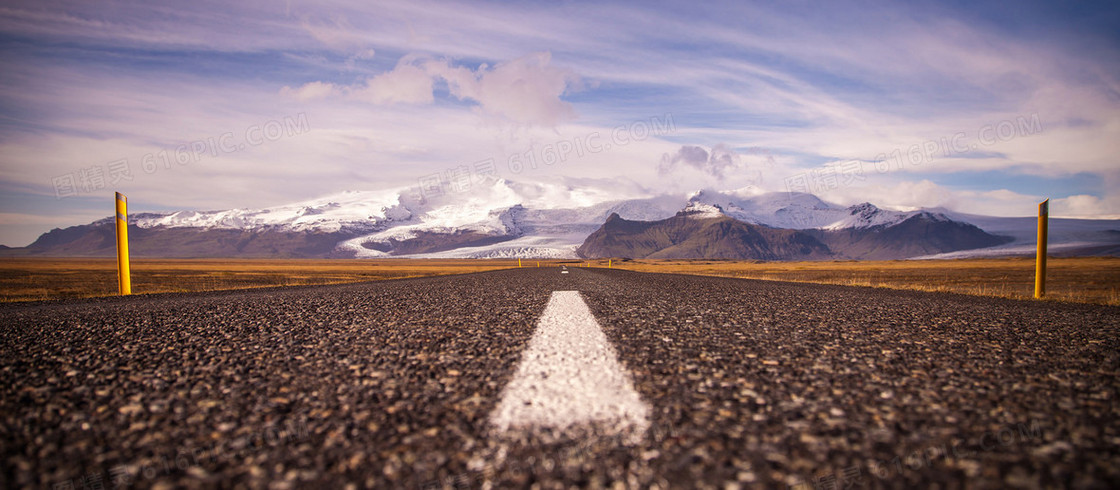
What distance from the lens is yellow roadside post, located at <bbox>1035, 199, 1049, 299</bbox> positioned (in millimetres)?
14041

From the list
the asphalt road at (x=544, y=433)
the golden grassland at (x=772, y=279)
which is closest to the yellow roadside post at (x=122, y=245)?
the golden grassland at (x=772, y=279)

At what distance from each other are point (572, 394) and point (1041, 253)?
18487 mm

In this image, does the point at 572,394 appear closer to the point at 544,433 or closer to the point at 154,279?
the point at 544,433

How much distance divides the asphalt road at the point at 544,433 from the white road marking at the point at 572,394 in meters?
0.10

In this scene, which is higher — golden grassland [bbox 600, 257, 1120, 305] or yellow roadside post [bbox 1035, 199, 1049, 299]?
yellow roadside post [bbox 1035, 199, 1049, 299]

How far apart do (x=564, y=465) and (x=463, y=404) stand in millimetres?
1085

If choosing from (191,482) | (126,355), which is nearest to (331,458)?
(191,482)

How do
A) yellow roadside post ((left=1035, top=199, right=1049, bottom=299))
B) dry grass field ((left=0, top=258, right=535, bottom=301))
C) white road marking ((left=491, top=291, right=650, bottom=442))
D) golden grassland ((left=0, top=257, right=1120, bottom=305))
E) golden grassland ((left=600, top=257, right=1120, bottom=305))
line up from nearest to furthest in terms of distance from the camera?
white road marking ((left=491, top=291, right=650, bottom=442)) → yellow roadside post ((left=1035, top=199, right=1049, bottom=299)) → golden grassland ((left=600, top=257, right=1120, bottom=305)) → golden grassland ((left=0, top=257, right=1120, bottom=305)) → dry grass field ((left=0, top=258, right=535, bottom=301))

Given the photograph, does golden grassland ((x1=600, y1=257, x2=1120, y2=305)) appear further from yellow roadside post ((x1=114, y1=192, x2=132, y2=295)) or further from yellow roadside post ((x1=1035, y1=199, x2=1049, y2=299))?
yellow roadside post ((x1=114, y1=192, x2=132, y2=295))

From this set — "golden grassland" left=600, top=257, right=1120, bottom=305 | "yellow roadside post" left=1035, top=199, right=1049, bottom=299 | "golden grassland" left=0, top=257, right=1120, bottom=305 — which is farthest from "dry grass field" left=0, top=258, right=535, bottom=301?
"golden grassland" left=600, top=257, right=1120, bottom=305

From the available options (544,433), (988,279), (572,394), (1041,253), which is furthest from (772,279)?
(544,433)

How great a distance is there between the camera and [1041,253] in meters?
14.8

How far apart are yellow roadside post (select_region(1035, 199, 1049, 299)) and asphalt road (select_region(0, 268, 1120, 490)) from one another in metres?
11.1

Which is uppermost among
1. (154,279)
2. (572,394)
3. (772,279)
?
(572,394)
